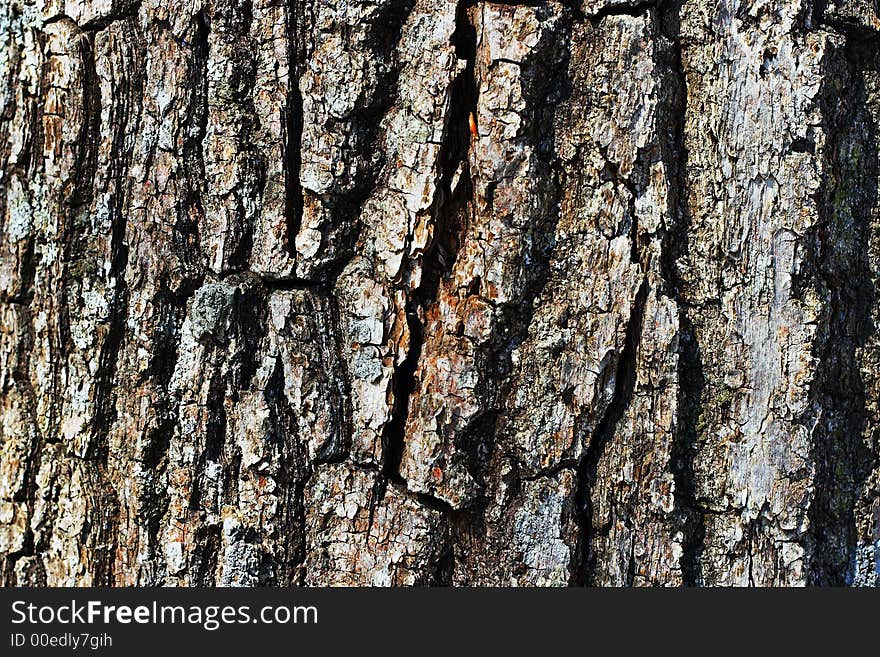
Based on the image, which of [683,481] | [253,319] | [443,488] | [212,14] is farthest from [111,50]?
[683,481]

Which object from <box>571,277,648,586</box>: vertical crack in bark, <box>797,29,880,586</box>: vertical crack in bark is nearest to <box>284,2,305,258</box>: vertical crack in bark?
<box>571,277,648,586</box>: vertical crack in bark

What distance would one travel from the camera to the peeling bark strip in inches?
51.7

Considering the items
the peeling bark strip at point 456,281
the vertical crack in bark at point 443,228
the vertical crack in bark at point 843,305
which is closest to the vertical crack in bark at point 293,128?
the peeling bark strip at point 456,281

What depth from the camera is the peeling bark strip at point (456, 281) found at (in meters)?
1.31

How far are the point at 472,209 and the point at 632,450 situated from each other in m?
0.50

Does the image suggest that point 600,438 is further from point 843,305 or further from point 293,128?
point 293,128

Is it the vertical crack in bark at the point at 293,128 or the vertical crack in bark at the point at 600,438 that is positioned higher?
the vertical crack in bark at the point at 293,128

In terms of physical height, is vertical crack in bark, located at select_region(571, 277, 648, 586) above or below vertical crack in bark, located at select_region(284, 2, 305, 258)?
below

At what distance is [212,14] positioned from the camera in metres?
1.32

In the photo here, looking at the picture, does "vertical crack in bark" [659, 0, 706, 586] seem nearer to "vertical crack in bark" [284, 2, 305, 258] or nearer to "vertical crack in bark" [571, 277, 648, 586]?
"vertical crack in bark" [571, 277, 648, 586]

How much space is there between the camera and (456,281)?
1.33 m

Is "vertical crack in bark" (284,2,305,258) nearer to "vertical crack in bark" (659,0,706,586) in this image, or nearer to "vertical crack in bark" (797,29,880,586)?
"vertical crack in bark" (659,0,706,586)

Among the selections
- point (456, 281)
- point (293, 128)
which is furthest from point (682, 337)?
point (293, 128)

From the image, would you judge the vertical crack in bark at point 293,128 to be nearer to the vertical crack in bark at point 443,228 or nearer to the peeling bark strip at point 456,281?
the peeling bark strip at point 456,281
